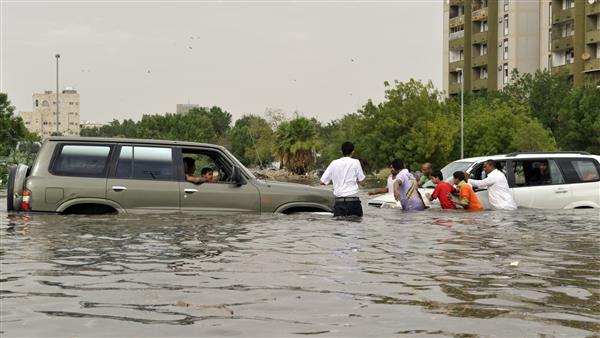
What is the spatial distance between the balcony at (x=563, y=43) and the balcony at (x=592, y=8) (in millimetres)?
3036

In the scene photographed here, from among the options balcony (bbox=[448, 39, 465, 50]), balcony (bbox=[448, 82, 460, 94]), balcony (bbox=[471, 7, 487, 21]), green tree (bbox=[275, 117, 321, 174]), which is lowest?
green tree (bbox=[275, 117, 321, 174])

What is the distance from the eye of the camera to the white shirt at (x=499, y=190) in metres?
16.6

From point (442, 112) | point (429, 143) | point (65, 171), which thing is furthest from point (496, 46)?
point (65, 171)

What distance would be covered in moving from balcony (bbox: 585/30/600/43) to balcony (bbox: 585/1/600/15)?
1793mm

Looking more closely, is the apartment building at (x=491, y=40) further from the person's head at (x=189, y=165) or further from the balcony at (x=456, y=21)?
the person's head at (x=189, y=165)

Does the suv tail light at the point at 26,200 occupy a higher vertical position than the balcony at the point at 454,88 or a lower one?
lower

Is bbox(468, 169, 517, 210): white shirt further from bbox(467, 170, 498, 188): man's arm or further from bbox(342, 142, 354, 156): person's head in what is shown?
bbox(342, 142, 354, 156): person's head

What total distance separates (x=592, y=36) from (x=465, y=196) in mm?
68916

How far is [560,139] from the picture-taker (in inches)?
2901

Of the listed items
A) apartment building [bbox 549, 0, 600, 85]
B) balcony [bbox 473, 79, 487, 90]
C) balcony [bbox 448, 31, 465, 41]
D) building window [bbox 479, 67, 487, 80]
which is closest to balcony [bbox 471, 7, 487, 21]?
balcony [bbox 448, 31, 465, 41]

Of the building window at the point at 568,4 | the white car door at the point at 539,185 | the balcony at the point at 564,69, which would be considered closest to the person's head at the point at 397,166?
the white car door at the point at 539,185

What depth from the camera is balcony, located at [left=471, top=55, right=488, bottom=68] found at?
317 feet

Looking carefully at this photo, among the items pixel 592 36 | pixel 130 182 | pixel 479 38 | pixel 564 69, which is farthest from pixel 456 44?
pixel 130 182

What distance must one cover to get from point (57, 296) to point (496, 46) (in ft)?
304
